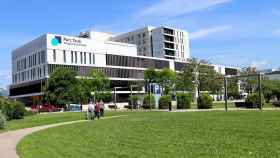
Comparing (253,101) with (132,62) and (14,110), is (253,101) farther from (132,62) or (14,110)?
(132,62)

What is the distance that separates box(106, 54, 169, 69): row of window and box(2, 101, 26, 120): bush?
267 feet

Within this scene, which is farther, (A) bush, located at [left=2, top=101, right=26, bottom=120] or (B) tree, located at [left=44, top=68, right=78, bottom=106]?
(B) tree, located at [left=44, top=68, right=78, bottom=106]

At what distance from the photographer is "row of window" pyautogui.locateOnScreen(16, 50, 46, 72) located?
115 metres

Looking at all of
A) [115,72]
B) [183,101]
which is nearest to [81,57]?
[115,72]

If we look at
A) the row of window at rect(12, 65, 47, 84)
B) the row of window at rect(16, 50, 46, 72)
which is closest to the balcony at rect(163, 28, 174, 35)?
the row of window at rect(16, 50, 46, 72)

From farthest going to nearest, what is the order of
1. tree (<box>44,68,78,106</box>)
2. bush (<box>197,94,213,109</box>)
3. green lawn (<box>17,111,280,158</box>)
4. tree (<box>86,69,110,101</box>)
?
tree (<box>86,69,110,101</box>), tree (<box>44,68,78,106</box>), bush (<box>197,94,213,109</box>), green lawn (<box>17,111,280,158</box>)

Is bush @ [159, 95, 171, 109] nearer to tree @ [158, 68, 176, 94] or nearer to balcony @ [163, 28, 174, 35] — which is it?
tree @ [158, 68, 176, 94]

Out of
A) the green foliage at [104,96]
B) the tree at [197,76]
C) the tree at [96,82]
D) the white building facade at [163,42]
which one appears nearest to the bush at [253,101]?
the green foliage at [104,96]

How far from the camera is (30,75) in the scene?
123 meters

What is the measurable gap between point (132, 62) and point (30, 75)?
31.3 meters

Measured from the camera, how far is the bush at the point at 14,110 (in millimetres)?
43844

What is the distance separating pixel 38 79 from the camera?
382 ft

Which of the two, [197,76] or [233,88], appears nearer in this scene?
[197,76]

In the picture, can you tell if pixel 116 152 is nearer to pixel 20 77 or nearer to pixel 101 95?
pixel 101 95
